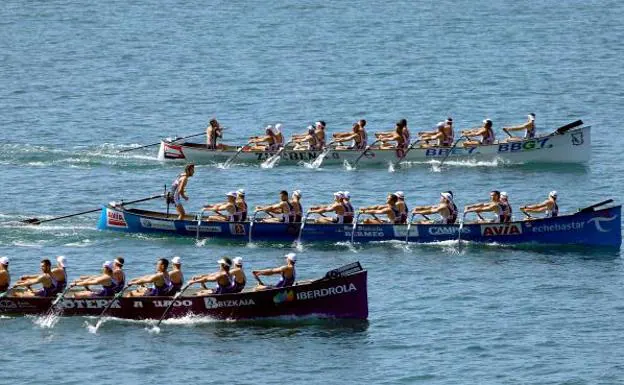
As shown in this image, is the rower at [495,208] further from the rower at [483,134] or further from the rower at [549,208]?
the rower at [483,134]

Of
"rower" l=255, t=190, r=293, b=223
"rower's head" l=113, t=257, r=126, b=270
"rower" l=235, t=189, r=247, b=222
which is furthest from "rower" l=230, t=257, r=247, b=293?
"rower" l=235, t=189, r=247, b=222

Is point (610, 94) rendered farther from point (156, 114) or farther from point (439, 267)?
point (439, 267)

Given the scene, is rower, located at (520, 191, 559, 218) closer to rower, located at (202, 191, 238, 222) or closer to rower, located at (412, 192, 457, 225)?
rower, located at (412, 192, 457, 225)

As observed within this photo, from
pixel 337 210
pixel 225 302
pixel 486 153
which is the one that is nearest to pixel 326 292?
pixel 225 302

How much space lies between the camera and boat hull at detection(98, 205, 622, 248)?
66.6 m

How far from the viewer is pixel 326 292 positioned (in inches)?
2292

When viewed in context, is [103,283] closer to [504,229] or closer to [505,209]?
[504,229]

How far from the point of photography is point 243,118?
9681 cm

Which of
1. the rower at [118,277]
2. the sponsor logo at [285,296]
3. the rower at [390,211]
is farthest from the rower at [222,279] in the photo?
the rower at [390,211]

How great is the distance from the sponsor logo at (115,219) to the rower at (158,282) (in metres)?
Result: 10.7

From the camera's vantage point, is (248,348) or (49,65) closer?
(248,348)

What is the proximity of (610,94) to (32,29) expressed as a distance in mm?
45398

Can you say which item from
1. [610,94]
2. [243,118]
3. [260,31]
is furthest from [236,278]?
[260,31]

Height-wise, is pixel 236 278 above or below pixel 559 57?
below
